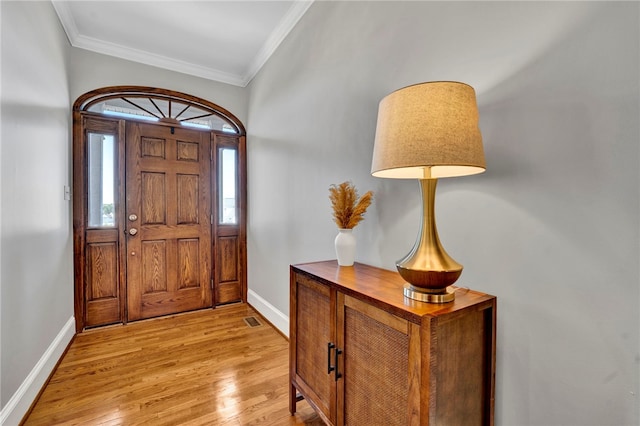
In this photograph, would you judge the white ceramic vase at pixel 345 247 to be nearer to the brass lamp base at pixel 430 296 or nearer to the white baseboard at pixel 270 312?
the brass lamp base at pixel 430 296

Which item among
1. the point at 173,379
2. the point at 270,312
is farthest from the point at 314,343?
the point at 270,312

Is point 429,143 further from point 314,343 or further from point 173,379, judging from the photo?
point 173,379

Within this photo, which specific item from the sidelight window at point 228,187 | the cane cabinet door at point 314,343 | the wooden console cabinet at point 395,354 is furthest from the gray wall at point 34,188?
the wooden console cabinet at point 395,354

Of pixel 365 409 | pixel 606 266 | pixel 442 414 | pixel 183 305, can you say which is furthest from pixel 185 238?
pixel 606 266

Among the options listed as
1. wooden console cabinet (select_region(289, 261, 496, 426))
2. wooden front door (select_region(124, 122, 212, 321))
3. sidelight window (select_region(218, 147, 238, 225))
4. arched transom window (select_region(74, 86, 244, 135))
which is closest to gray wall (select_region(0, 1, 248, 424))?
arched transom window (select_region(74, 86, 244, 135))

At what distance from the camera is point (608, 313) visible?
2.75 feet

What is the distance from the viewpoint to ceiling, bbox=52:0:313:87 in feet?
7.52

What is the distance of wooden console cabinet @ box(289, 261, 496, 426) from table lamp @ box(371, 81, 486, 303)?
0.34ft

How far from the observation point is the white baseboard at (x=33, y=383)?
146 centimetres

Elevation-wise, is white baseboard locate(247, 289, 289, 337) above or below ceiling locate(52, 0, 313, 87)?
below

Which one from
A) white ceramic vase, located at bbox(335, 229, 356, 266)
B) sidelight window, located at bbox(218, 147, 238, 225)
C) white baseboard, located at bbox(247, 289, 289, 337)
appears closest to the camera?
white ceramic vase, located at bbox(335, 229, 356, 266)

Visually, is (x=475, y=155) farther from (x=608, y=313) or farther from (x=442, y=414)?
(x=442, y=414)

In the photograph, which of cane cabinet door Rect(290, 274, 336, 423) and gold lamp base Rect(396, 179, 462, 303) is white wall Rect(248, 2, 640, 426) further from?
cane cabinet door Rect(290, 274, 336, 423)

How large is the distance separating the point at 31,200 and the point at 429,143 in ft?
7.46
